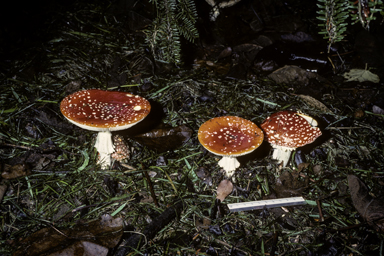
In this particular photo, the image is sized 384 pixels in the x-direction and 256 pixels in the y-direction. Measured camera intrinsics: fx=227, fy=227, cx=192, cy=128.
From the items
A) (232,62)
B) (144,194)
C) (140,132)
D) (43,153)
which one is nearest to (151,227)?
(144,194)

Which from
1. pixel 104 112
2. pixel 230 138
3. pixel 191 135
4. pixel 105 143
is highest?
pixel 104 112

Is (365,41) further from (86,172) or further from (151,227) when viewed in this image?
(86,172)

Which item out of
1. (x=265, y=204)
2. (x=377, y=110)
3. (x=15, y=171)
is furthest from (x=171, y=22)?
(x=377, y=110)

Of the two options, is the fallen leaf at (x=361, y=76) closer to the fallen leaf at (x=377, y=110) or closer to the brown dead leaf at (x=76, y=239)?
the fallen leaf at (x=377, y=110)

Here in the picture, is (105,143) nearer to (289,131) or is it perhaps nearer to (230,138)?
(230,138)

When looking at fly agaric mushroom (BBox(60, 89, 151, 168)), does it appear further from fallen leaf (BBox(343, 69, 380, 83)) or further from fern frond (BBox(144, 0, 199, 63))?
fallen leaf (BBox(343, 69, 380, 83))

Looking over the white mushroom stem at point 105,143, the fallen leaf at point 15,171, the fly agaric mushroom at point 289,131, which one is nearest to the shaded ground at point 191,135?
the fallen leaf at point 15,171
